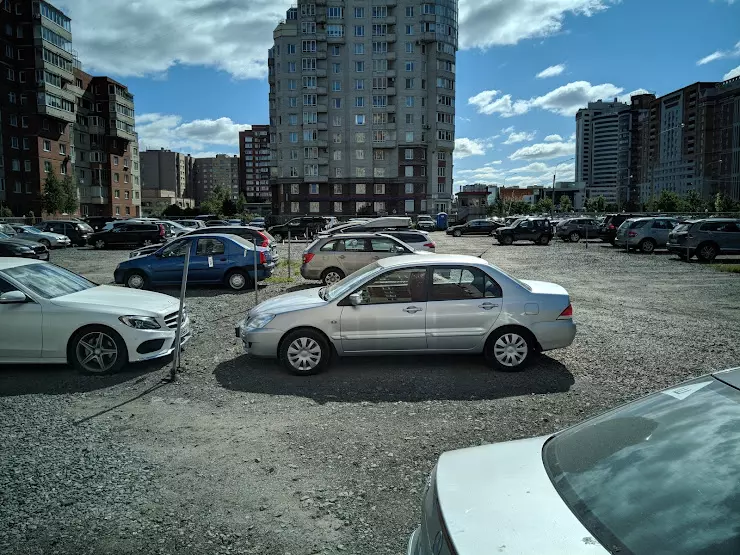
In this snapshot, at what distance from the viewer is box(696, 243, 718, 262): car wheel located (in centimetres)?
2334

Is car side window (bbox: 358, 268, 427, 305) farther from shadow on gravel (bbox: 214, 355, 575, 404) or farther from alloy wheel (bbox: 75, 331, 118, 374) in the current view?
alloy wheel (bbox: 75, 331, 118, 374)

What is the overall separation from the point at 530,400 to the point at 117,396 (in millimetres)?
4790

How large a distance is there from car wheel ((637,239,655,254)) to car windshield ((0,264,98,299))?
2693cm

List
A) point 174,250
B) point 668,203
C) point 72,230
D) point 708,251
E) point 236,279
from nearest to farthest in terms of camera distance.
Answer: point 174,250 < point 236,279 < point 708,251 < point 72,230 < point 668,203

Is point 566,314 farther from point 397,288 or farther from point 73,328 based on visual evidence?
point 73,328

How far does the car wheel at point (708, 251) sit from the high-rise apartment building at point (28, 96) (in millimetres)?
66906

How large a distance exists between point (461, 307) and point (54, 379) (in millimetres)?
5310

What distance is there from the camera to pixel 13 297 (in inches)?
274

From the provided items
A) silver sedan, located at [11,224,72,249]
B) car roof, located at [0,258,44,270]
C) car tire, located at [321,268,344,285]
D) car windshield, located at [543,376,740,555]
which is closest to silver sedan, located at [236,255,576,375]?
car roof, located at [0,258,44,270]

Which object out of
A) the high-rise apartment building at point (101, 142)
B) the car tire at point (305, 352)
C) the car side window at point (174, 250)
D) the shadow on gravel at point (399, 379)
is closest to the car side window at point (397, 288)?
the car tire at point (305, 352)

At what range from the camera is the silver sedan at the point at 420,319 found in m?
7.23

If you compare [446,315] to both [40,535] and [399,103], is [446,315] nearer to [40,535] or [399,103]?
[40,535]

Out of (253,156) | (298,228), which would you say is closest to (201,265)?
(298,228)

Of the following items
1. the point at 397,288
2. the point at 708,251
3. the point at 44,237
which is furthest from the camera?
the point at 44,237
